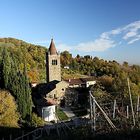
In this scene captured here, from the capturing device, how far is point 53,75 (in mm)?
55969

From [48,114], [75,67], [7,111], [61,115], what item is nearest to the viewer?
[7,111]

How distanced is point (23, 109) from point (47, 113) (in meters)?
7.07

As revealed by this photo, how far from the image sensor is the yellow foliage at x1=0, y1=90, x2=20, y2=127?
28875 mm

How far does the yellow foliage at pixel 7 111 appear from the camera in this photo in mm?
28875

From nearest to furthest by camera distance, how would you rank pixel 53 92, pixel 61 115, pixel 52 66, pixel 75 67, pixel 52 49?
pixel 61 115 < pixel 53 92 < pixel 52 66 < pixel 52 49 < pixel 75 67

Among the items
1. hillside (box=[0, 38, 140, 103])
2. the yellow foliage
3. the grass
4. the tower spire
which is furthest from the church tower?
the yellow foliage

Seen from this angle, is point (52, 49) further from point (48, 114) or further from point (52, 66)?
point (48, 114)

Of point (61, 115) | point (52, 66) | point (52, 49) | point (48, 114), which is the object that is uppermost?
point (52, 49)

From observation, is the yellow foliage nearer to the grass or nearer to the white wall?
the white wall

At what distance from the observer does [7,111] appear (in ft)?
95.9

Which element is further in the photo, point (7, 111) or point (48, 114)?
point (48, 114)

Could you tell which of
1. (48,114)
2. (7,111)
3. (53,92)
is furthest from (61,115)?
(7,111)

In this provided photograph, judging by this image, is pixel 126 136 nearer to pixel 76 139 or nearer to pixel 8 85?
pixel 76 139

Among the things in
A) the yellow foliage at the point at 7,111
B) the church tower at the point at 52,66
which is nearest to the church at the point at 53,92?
the church tower at the point at 52,66
